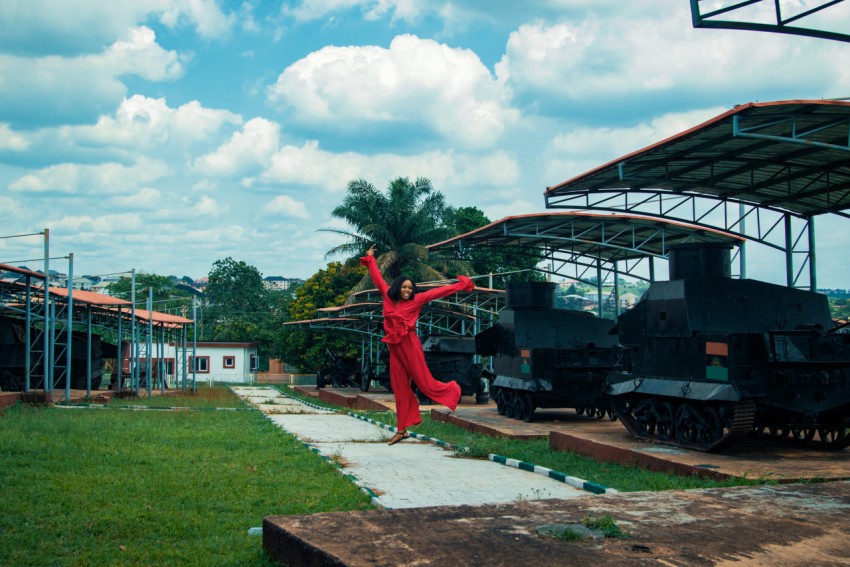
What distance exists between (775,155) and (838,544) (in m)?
10.4

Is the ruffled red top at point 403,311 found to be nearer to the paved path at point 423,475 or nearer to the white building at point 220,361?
the paved path at point 423,475

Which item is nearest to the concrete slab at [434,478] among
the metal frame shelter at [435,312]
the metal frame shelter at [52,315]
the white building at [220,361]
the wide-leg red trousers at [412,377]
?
the wide-leg red trousers at [412,377]

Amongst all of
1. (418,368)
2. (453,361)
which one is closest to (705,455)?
(418,368)

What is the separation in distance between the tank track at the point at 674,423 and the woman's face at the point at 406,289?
12.2 ft

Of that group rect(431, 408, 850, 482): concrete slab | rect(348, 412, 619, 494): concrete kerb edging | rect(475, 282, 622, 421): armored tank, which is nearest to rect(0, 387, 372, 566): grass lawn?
rect(348, 412, 619, 494): concrete kerb edging

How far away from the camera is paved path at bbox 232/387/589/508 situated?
724 cm

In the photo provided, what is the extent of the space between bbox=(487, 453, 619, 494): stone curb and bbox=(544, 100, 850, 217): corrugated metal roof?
5.58 m

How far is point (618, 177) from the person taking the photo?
48.7 feet

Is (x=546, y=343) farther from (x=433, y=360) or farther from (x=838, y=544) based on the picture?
(x=838, y=544)

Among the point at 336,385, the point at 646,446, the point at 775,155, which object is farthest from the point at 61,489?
the point at 336,385

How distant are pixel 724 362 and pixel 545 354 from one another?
18.1ft

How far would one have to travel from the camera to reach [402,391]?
10766 mm

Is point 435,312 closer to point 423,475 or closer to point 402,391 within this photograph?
point 402,391

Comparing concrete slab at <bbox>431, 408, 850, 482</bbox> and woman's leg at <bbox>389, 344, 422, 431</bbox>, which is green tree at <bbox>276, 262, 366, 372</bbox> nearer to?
concrete slab at <bbox>431, 408, 850, 482</bbox>
